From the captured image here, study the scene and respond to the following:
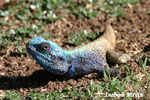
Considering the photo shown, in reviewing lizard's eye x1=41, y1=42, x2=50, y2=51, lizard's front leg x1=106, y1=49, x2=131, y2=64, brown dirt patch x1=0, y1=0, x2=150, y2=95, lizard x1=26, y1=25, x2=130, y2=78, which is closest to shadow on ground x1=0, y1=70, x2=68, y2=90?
brown dirt patch x1=0, y1=0, x2=150, y2=95

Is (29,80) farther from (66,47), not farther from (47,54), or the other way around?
(66,47)

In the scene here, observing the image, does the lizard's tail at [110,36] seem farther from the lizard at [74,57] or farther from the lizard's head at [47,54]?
the lizard's head at [47,54]

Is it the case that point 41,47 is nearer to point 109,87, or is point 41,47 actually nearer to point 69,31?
point 109,87

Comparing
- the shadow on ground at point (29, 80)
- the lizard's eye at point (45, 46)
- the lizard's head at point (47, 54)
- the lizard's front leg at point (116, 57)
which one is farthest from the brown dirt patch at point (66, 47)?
the lizard's eye at point (45, 46)

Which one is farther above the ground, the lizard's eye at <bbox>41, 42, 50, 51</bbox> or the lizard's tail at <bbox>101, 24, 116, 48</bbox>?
the lizard's tail at <bbox>101, 24, 116, 48</bbox>

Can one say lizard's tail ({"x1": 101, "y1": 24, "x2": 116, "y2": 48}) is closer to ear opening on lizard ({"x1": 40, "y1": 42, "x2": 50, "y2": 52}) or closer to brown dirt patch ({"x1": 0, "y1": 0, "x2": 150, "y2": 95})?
brown dirt patch ({"x1": 0, "y1": 0, "x2": 150, "y2": 95})

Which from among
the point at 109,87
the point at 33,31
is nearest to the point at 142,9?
the point at 33,31

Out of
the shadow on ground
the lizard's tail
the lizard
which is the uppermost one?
the lizard's tail

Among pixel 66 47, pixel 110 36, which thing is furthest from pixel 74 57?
pixel 110 36
